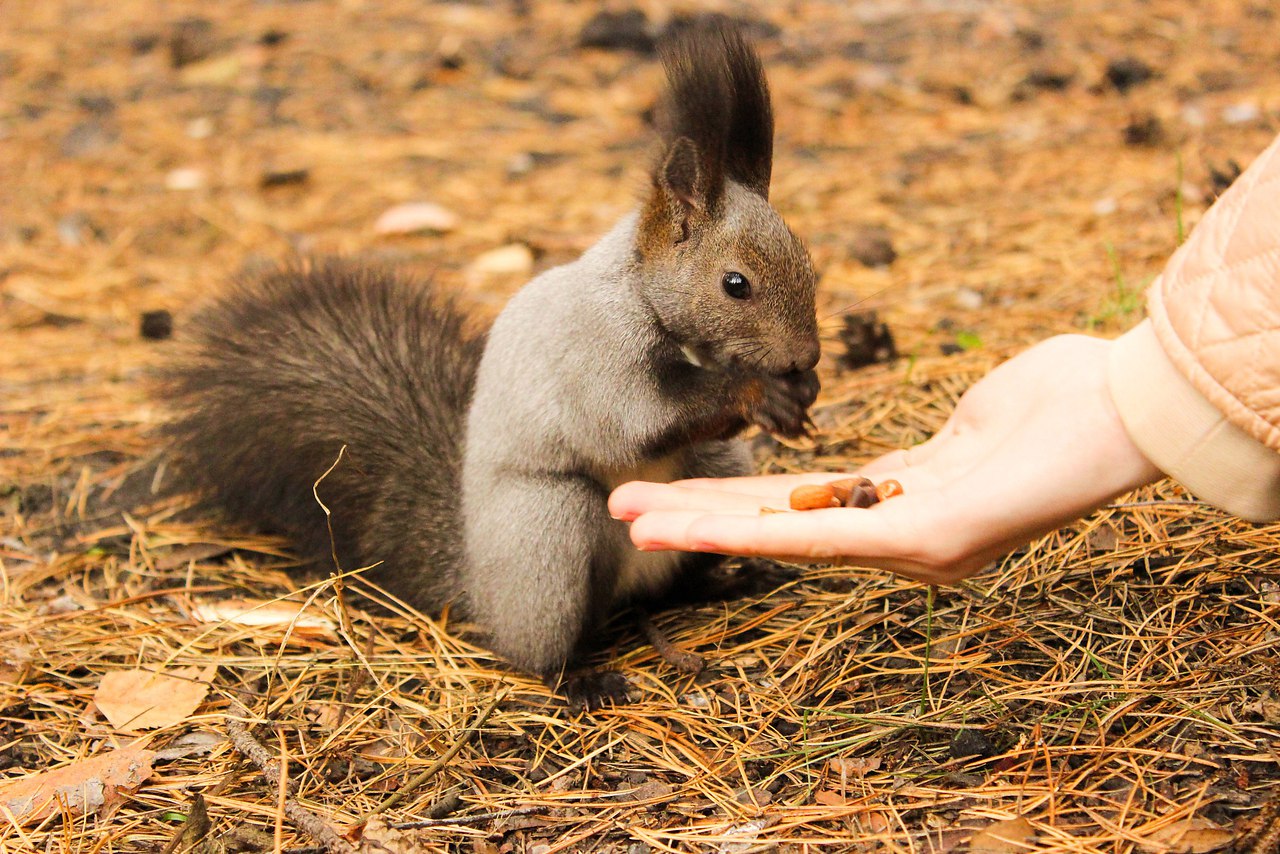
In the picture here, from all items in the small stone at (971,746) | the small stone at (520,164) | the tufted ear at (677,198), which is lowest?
the small stone at (971,746)

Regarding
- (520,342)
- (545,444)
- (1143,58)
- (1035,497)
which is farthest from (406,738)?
(1143,58)

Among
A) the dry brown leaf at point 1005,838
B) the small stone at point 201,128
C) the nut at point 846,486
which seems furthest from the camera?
the small stone at point 201,128

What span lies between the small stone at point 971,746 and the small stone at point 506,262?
2.35m

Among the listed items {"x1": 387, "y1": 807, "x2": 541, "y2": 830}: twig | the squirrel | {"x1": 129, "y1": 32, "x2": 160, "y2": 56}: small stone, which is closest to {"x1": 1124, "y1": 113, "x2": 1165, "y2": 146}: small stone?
the squirrel

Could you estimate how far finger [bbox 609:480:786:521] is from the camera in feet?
6.09

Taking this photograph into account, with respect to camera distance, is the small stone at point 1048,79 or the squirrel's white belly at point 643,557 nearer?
the squirrel's white belly at point 643,557

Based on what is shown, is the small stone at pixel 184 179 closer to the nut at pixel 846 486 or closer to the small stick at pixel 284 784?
the small stick at pixel 284 784

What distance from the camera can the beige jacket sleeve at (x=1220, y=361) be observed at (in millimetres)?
1364

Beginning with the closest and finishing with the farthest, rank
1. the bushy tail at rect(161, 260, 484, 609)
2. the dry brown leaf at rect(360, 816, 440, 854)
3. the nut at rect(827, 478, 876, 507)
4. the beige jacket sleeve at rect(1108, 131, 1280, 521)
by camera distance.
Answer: the beige jacket sleeve at rect(1108, 131, 1280, 521)
the dry brown leaf at rect(360, 816, 440, 854)
the nut at rect(827, 478, 876, 507)
the bushy tail at rect(161, 260, 484, 609)

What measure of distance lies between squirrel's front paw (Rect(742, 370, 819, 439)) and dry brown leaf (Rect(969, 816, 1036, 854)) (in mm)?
744

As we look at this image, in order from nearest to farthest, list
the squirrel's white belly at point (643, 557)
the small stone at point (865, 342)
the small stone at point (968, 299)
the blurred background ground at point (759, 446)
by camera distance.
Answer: the blurred background ground at point (759, 446) < the squirrel's white belly at point (643, 557) < the small stone at point (865, 342) < the small stone at point (968, 299)

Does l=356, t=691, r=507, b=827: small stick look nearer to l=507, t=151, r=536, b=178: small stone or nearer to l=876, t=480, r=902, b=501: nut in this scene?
l=876, t=480, r=902, b=501: nut

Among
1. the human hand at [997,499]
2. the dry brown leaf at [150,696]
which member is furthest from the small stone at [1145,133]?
the dry brown leaf at [150,696]

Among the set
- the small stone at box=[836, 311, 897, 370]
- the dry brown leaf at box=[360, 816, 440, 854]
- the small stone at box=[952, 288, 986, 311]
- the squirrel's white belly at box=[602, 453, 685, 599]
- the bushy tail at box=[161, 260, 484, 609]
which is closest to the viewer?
the dry brown leaf at box=[360, 816, 440, 854]
